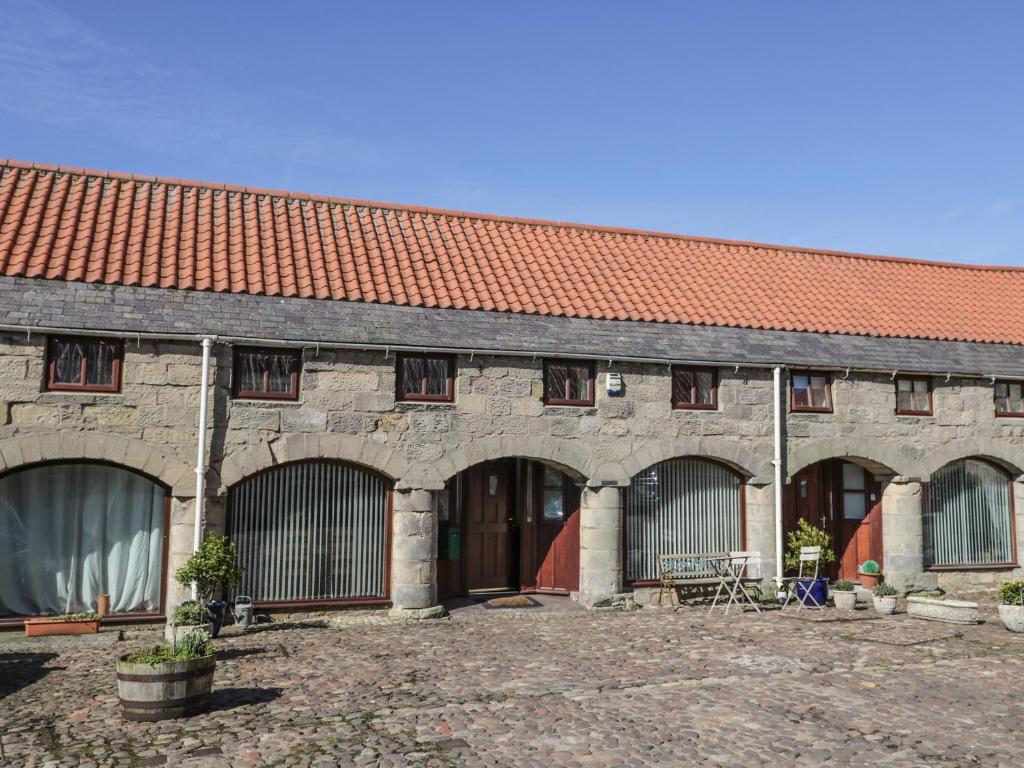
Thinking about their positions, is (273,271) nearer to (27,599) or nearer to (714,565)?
(27,599)

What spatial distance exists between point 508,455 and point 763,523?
4.64m

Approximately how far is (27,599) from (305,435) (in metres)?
4.16

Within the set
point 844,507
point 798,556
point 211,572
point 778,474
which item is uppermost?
point 778,474

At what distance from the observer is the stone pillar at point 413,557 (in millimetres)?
13148

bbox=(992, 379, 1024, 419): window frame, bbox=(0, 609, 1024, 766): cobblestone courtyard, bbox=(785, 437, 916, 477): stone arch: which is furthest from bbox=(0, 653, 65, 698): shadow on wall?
bbox=(992, 379, 1024, 419): window frame

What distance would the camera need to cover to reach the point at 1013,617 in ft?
40.6

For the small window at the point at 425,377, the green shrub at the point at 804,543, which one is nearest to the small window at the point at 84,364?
the small window at the point at 425,377

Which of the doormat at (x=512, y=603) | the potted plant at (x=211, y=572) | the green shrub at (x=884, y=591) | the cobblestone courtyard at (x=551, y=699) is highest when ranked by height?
the potted plant at (x=211, y=572)

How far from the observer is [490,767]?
262 inches

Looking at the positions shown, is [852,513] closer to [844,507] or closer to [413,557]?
[844,507]

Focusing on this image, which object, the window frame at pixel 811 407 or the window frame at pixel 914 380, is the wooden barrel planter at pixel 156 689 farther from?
the window frame at pixel 914 380

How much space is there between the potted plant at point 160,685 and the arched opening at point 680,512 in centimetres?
821

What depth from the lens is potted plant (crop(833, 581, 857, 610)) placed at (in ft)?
47.1

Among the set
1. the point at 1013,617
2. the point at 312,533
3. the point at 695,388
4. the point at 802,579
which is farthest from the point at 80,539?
the point at 1013,617
